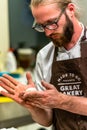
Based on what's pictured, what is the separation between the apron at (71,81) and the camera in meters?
1.28

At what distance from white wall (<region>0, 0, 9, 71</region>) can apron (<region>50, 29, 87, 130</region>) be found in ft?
3.61

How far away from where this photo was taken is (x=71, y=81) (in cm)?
131

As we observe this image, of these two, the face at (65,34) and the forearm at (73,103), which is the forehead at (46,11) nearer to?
the face at (65,34)

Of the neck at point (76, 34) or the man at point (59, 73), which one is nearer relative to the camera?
the man at point (59, 73)

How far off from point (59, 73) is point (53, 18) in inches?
10.5

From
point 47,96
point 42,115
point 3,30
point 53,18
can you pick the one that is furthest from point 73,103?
point 3,30

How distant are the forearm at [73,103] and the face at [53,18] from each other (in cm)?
27

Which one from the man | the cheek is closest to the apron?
the man

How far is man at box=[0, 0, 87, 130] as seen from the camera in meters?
1.18

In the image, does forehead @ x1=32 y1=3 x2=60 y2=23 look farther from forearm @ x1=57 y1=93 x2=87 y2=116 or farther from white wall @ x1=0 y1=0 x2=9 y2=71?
white wall @ x1=0 y1=0 x2=9 y2=71

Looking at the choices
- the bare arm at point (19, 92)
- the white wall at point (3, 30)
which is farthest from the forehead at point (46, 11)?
the white wall at point (3, 30)

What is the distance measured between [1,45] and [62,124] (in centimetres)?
120

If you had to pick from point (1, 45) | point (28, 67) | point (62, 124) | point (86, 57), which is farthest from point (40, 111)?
point (28, 67)

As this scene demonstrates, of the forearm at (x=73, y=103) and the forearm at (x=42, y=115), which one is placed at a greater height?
the forearm at (x=73, y=103)
